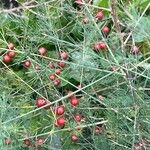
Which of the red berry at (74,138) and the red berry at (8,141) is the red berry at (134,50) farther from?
the red berry at (8,141)

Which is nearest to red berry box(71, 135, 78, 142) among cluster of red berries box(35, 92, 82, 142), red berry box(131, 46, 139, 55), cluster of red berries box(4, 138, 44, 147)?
cluster of red berries box(35, 92, 82, 142)

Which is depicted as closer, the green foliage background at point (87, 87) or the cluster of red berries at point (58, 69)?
the green foliage background at point (87, 87)

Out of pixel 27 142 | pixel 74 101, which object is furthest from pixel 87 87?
pixel 27 142

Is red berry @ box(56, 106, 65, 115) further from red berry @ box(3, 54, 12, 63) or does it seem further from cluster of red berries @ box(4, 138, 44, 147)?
red berry @ box(3, 54, 12, 63)

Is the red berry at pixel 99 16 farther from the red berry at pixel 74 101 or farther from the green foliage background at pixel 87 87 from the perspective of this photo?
the red berry at pixel 74 101

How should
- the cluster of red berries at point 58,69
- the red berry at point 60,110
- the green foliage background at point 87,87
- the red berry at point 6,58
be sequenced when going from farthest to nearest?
the red berry at point 6,58 → the cluster of red berries at point 58,69 → the red berry at point 60,110 → the green foliage background at point 87,87

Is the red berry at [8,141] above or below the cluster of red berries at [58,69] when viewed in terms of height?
below

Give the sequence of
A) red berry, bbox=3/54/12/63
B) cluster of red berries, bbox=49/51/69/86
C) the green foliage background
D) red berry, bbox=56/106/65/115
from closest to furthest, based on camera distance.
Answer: the green foliage background
red berry, bbox=56/106/65/115
cluster of red berries, bbox=49/51/69/86
red berry, bbox=3/54/12/63

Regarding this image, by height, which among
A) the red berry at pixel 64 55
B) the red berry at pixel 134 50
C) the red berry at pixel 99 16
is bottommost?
the red berry at pixel 64 55

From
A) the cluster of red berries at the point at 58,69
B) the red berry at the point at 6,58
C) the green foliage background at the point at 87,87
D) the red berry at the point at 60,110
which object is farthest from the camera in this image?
the red berry at the point at 6,58

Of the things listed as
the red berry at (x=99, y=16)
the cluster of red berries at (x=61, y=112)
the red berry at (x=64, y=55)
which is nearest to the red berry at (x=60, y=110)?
the cluster of red berries at (x=61, y=112)

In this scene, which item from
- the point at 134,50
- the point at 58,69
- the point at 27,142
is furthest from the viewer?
the point at 58,69

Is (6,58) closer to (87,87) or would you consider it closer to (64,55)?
(64,55)
